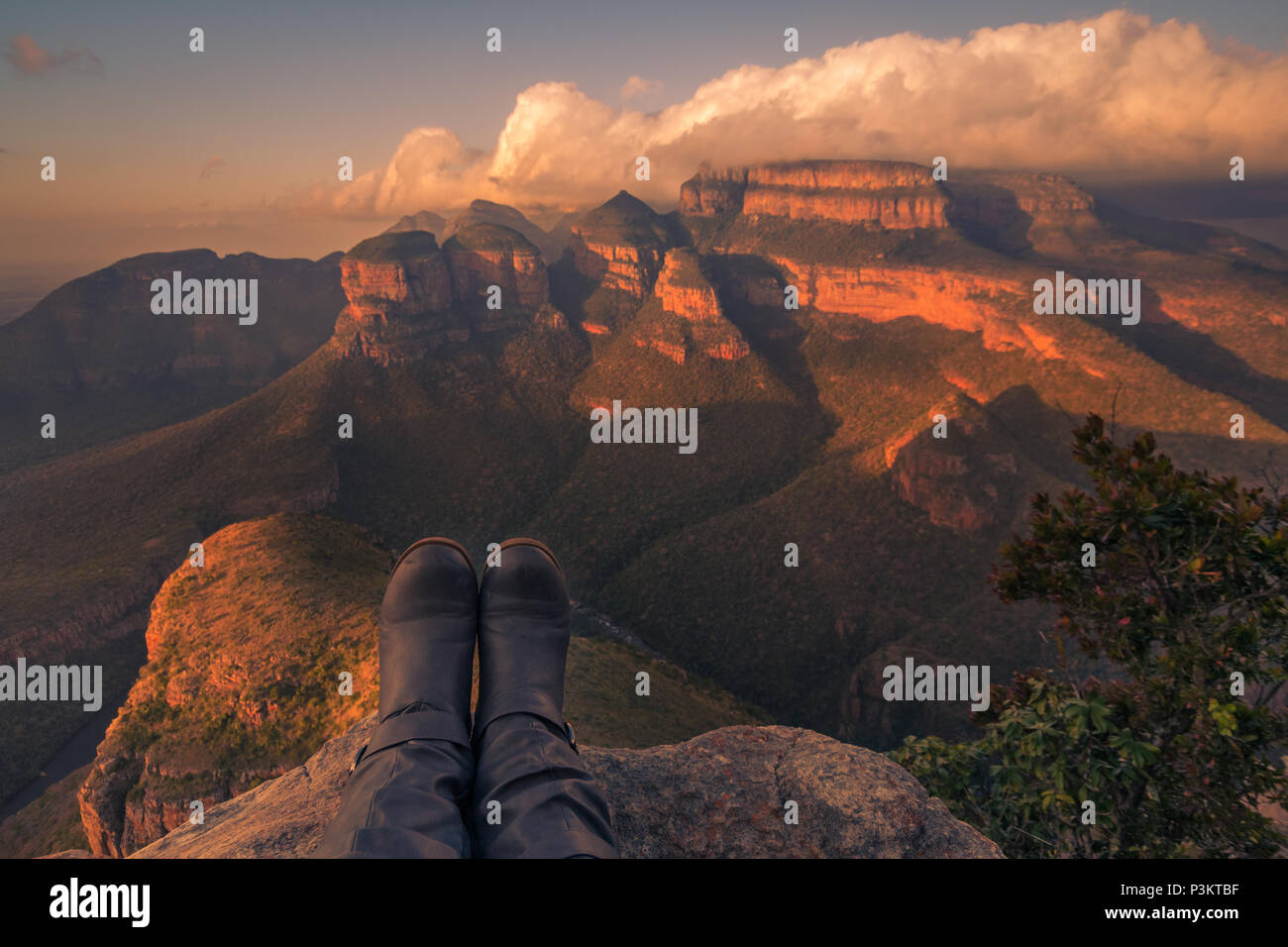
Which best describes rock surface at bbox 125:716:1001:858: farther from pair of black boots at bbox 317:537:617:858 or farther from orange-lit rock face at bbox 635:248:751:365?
orange-lit rock face at bbox 635:248:751:365

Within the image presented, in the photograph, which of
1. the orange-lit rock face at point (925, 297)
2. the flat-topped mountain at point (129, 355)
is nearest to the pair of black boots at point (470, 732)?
the orange-lit rock face at point (925, 297)

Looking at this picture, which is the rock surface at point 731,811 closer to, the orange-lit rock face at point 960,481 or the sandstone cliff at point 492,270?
the orange-lit rock face at point 960,481

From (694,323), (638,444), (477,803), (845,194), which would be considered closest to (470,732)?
(477,803)

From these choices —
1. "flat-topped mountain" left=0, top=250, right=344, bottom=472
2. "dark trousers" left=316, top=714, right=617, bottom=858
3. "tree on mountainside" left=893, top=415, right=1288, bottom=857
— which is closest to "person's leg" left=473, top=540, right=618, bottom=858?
"dark trousers" left=316, top=714, right=617, bottom=858

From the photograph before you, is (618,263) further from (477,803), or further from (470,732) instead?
(477,803)

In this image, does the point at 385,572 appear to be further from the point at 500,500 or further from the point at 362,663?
the point at 500,500
